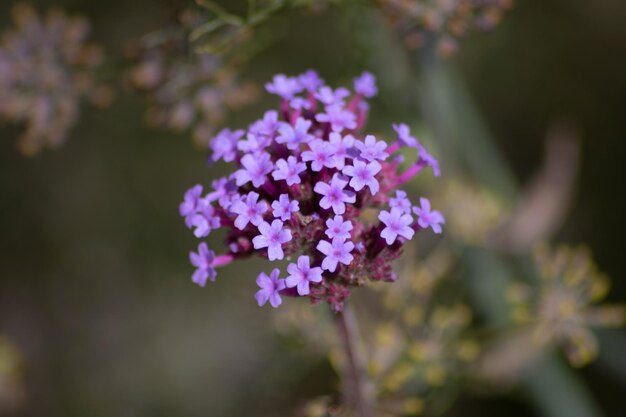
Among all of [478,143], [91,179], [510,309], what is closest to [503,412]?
[510,309]

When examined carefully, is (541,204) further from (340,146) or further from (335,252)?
(335,252)

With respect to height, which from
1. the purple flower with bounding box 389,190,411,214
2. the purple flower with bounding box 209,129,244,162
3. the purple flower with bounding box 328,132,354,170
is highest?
the purple flower with bounding box 209,129,244,162

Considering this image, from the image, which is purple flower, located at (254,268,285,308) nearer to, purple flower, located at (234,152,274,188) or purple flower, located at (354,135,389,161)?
purple flower, located at (234,152,274,188)

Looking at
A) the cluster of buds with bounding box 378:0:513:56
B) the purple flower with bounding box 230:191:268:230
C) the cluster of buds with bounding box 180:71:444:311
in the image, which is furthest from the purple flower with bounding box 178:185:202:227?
the cluster of buds with bounding box 378:0:513:56

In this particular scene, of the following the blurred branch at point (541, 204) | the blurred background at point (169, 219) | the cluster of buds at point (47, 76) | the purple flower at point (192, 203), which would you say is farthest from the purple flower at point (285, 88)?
the blurred background at point (169, 219)

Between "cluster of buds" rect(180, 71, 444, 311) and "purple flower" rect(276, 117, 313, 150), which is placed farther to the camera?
"purple flower" rect(276, 117, 313, 150)

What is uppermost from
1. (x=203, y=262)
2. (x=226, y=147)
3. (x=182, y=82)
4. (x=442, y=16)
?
(x=182, y=82)

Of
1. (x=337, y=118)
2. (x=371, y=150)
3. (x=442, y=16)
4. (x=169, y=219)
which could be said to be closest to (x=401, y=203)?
(x=371, y=150)
